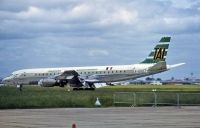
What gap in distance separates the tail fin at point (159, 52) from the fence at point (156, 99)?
52717 millimetres

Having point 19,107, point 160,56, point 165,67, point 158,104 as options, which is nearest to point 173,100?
point 158,104

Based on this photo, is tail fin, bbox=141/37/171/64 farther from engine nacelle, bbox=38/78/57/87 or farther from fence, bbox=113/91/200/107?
fence, bbox=113/91/200/107

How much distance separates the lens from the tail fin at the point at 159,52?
333 feet

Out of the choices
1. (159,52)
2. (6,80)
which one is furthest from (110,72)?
(6,80)

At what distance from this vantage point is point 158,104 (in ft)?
152

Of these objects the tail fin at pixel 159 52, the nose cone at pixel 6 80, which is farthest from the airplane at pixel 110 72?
the nose cone at pixel 6 80

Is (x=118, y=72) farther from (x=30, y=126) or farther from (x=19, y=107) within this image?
(x=30, y=126)

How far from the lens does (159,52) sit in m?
102

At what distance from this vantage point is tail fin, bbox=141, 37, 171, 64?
102 m

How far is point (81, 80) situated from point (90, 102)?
4640 cm

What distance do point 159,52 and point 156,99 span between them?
185 ft

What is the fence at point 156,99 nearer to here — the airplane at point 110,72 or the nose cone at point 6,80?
the airplane at point 110,72

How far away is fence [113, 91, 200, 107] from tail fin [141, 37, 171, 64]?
173 ft

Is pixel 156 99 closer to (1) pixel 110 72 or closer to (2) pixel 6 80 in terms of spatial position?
(1) pixel 110 72
